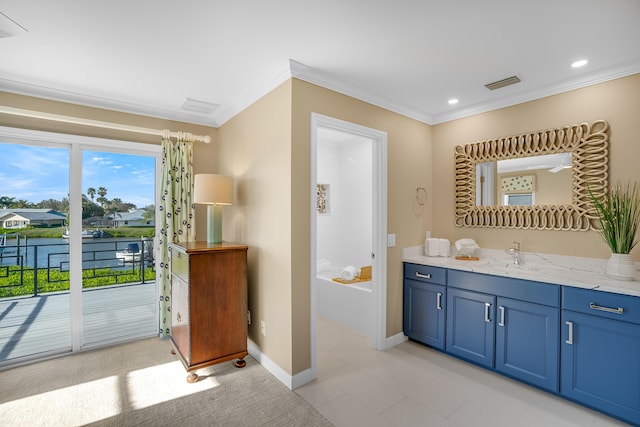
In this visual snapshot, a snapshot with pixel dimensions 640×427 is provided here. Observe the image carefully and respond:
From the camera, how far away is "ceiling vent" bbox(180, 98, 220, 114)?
3.07m

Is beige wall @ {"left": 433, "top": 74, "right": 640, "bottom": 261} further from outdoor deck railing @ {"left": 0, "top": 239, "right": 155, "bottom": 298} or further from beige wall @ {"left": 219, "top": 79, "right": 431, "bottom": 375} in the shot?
outdoor deck railing @ {"left": 0, "top": 239, "right": 155, "bottom": 298}

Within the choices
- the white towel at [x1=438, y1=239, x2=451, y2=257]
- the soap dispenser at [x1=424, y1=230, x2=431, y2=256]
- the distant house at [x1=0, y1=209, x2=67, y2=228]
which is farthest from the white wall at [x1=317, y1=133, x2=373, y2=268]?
the distant house at [x1=0, y1=209, x2=67, y2=228]

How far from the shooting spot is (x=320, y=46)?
203cm

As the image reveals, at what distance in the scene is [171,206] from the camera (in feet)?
10.6

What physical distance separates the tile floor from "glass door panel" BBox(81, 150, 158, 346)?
2148mm

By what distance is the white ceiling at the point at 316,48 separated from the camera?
166 cm

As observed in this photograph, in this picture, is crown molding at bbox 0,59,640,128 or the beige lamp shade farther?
the beige lamp shade

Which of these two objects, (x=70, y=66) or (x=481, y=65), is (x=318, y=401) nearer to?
(x=481, y=65)

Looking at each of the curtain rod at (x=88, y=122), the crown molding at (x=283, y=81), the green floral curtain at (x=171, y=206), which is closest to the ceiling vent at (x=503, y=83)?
the crown molding at (x=283, y=81)

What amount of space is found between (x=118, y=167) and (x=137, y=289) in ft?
4.53

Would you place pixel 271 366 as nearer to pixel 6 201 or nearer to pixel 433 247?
pixel 433 247

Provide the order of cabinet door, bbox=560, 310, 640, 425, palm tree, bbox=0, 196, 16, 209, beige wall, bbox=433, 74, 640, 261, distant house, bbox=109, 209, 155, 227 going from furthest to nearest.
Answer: distant house, bbox=109, 209, 155, 227
palm tree, bbox=0, 196, 16, 209
beige wall, bbox=433, 74, 640, 261
cabinet door, bbox=560, 310, 640, 425

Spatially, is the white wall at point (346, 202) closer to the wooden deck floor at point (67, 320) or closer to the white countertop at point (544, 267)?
the white countertop at point (544, 267)

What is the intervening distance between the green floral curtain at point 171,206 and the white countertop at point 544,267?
8.06 ft
